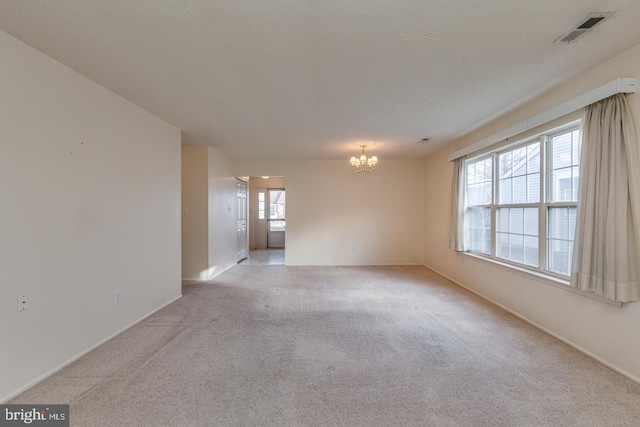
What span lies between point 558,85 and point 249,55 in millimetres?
2929

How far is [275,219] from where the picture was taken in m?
9.52

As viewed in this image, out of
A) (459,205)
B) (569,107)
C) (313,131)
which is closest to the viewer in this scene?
(569,107)

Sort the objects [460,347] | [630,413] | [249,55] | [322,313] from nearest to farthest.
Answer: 1. [630,413]
2. [249,55]
3. [460,347]
4. [322,313]

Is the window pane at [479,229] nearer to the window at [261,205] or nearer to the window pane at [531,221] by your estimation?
the window pane at [531,221]

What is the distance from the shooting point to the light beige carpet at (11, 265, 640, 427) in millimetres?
1688

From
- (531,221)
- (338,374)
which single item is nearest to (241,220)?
(338,374)

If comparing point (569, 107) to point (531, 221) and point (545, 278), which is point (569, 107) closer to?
point (531, 221)

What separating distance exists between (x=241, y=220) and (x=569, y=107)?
250 inches

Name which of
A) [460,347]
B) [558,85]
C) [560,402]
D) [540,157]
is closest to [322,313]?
[460,347]

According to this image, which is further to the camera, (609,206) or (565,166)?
(565,166)

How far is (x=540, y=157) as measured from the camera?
119 inches

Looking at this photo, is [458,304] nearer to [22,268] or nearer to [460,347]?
[460,347]

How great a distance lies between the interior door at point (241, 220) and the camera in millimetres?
6742

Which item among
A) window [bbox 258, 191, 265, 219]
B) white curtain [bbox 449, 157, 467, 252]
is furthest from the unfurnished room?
window [bbox 258, 191, 265, 219]
